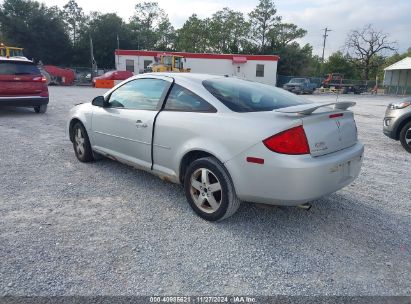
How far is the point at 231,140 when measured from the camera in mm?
3230

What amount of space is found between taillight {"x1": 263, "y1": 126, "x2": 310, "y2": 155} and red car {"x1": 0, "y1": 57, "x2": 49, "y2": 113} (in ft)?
29.1

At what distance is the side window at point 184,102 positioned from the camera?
3.60m

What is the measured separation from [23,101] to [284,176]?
9.21 meters

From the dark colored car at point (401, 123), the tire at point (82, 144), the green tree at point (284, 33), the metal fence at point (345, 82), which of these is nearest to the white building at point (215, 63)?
the metal fence at point (345, 82)

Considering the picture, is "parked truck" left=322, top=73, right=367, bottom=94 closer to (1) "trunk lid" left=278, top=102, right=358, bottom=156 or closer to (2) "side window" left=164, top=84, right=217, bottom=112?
(1) "trunk lid" left=278, top=102, right=358, bottom=156

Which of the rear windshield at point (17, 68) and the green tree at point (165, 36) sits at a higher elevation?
the green tree at point (165, 36)

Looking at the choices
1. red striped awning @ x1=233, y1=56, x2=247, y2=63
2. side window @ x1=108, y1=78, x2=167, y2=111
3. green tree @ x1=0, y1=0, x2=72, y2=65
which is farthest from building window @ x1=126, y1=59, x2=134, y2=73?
side window @ x1=108, y1=78, x2=167, y2=111

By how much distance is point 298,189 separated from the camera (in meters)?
3.01

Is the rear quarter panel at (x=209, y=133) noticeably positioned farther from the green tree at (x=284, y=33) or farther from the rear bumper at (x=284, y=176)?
the green tree at (x=284, y=33)

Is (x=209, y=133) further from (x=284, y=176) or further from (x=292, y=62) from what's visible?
(x=292, y=62)

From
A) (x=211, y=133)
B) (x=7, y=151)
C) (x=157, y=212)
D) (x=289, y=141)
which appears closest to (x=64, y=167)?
(x=7, y=151)

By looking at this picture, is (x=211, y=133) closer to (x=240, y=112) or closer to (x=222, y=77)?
(x=240, y=112)

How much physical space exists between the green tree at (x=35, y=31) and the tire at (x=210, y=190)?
158ft

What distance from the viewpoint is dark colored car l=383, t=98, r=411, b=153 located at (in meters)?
7.09
